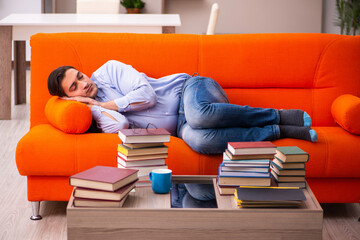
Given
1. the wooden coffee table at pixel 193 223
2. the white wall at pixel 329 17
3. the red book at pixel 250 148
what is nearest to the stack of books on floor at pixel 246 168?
the red book at pixel 250 148

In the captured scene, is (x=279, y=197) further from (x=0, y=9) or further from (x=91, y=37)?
(x=0, y=9)

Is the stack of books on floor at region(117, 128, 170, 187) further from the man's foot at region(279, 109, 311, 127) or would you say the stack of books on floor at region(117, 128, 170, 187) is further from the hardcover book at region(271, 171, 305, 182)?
the man's foot at region(279, 109, 311, 127)

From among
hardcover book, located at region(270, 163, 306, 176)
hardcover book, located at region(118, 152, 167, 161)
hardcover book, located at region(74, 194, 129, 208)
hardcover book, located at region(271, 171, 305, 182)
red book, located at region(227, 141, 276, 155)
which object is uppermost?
red book, located at region(227, 141, 276, 155)

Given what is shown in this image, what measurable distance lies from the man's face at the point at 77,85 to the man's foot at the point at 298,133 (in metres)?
A: 0.99

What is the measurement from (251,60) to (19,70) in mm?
3092

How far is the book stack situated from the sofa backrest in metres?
0.96

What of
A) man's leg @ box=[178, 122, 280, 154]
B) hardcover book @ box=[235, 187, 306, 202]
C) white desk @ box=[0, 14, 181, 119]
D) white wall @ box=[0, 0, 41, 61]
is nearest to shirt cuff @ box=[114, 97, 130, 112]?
man's leg @ box=[178, 122, 280, 154]

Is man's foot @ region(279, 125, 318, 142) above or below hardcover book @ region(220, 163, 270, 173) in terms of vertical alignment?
above

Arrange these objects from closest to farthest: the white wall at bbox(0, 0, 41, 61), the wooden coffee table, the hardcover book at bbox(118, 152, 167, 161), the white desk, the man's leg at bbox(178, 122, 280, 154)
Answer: the wooden coffee table, the hardcover book at bbox(118, 152, 167, 161), the man's leg at bbox(178, 122, 280, 154), the white desk, the white wall at bbox(0, 0, 41, 61)

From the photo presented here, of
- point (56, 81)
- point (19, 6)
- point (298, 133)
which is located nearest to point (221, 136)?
point (298, 133)

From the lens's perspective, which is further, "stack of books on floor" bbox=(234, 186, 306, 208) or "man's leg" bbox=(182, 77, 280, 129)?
"man's leg" bbox=(182, 77, 280, 129)

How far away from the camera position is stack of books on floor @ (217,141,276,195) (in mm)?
1576

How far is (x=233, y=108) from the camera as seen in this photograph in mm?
2143

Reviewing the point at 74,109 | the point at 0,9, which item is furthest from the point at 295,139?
the point at 0,9
